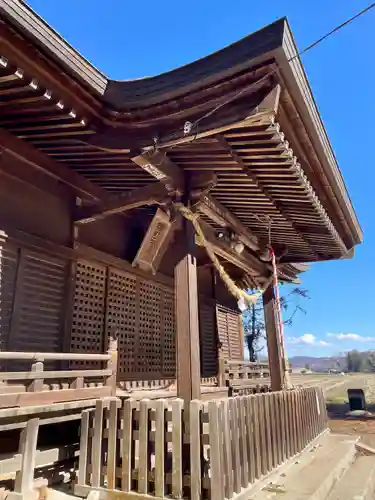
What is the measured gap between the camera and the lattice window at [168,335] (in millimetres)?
8441

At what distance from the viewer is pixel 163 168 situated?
4.89 meters

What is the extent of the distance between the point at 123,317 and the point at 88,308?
93 centimetres

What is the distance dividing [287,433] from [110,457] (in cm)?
297

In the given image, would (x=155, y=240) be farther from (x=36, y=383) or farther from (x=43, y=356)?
(x=36, y=383)

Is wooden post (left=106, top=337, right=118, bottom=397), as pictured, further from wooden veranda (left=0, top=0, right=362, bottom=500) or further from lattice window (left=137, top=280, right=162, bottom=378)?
lattice window (left=137, top=280, right=162, bottom=378)

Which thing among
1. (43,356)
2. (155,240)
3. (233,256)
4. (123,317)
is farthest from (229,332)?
(43,356)

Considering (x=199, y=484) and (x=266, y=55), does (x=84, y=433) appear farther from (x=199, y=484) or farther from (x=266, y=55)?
(x=266, y=55)

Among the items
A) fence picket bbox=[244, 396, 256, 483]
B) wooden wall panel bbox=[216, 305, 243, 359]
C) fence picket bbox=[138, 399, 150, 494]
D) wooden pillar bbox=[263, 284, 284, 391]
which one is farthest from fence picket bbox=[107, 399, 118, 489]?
wooden wall panel bbox=[216, 305, 243, 359]

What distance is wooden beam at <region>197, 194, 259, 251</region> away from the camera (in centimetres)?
590

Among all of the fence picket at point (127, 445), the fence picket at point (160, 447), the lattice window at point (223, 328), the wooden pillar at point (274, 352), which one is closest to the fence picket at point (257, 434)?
the fence picket at point (160, 447)

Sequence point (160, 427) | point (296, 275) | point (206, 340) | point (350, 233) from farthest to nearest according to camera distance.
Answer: point (296, 275), point (206, 340), point (350, 233), point (160, 427)

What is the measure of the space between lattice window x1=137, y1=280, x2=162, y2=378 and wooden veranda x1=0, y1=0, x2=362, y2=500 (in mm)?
42

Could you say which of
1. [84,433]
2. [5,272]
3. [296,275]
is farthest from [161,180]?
[296,275]

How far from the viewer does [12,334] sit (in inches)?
199
